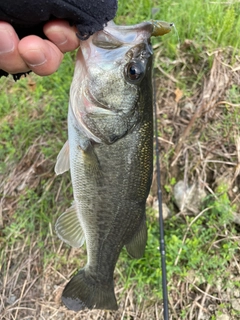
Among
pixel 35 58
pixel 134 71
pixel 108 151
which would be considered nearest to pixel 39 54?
pixel 35 58

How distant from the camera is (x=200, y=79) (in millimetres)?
3115

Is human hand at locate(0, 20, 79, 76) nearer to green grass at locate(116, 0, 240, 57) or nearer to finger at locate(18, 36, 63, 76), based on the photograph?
finger at locate(18, 36, 63, 76)

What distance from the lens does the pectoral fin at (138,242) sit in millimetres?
1984

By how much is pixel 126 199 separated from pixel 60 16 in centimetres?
102

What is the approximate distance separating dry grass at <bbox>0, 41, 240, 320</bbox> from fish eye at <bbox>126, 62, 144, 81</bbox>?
1.24m

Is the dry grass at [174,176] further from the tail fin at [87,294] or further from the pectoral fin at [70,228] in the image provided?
the pectoral fin at [70,228]

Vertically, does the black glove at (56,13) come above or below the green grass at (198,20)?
above

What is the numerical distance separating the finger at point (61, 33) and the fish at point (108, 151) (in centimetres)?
9

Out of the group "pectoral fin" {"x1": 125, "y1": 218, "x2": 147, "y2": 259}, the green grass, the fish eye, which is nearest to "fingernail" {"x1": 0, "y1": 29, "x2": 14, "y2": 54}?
the fish eye

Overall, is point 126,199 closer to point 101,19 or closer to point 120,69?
point 120,69

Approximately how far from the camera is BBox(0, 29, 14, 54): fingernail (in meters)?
1.23

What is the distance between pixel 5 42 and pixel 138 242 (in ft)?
4.46

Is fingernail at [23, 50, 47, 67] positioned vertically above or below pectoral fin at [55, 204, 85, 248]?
above

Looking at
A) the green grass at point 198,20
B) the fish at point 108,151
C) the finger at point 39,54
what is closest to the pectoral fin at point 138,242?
the fish at point 108,151
